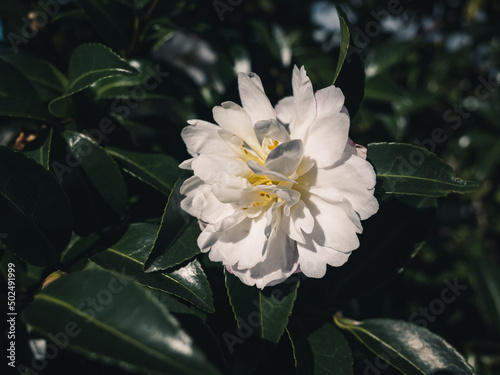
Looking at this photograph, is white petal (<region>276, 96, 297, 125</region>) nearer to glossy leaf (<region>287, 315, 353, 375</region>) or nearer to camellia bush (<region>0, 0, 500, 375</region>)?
camellia bush (<region>0, 0, 500, 375</region>)

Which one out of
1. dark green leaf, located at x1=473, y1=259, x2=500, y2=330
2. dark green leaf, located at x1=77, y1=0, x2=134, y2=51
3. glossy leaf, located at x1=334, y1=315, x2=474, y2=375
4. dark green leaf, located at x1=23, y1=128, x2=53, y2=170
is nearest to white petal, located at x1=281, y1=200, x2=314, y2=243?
glossy leaf, located at x1=334, y1=315, x2=474, y2=375

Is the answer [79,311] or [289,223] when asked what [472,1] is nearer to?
[289,223]

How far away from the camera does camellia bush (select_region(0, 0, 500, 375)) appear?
2.30 feet

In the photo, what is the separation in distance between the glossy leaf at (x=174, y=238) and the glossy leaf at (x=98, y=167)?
0.63 ft

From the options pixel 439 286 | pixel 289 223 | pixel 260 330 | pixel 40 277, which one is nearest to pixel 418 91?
pixel 439 286

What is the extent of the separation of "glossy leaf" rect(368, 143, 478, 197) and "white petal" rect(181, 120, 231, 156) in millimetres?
309

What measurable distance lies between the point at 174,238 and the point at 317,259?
→ 0.28m

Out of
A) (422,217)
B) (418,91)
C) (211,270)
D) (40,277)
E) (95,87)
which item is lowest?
(418,91)

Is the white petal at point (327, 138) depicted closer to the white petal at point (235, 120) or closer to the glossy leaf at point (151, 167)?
the white petal at point (235, 120)

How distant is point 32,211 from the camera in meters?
0.78

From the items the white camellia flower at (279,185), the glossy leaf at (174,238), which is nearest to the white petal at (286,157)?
the white camellia flower at (279,185)

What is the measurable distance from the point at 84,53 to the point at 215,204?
488mm

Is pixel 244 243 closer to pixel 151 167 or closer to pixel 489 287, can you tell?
pixel 151 167

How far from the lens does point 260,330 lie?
2.48ft
